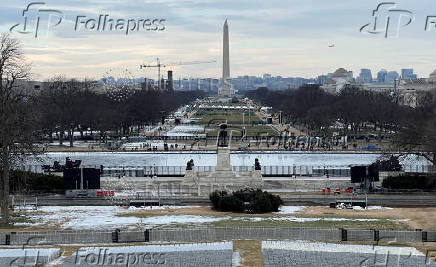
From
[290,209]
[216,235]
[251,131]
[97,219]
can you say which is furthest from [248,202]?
[251,131]

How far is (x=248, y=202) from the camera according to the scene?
1655 inches

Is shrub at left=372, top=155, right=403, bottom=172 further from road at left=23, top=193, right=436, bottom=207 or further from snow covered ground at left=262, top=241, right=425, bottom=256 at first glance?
snow covered ground at left=262, top=241, right=425, bottom=256

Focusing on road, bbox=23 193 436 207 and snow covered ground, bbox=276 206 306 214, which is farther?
road, bbox=23 193 436 207

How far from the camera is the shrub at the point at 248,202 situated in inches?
1645

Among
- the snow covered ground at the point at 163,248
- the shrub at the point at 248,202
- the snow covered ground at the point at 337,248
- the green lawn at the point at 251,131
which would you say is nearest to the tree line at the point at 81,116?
the green lawn at the point at 251,131

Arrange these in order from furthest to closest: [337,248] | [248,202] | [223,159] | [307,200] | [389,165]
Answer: [389,165] < [223,159] < [307,200] < [248,202] < [337,248]

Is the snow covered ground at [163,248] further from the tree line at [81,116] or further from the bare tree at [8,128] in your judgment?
the tree line at [81,116]

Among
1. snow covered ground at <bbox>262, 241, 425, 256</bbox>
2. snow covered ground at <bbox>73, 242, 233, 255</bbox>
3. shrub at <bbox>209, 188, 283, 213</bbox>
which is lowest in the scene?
snow covered ground at <bbox>73, 242, 233, 255</bbox>

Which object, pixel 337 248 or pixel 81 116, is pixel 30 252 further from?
pixel 81 116

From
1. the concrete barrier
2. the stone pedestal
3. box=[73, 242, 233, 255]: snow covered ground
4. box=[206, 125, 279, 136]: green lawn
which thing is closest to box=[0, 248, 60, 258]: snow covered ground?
box=[73, 242, 233, 255]: snow covered ground

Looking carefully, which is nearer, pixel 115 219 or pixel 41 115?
pixel 115 219

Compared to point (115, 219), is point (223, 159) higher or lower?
higher

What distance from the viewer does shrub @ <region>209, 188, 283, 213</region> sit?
41781mm

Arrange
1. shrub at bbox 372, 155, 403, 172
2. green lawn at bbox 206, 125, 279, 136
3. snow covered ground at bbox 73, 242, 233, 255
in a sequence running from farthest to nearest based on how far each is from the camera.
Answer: green lawn at bbox 206, 125, 279, 136
shrub at bbox 372, 155, 403, 172
snow covered ground at bbox 73, 242, 233, 255
